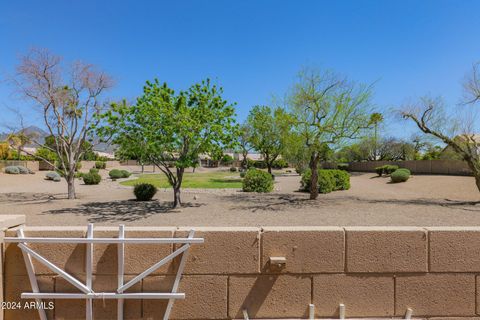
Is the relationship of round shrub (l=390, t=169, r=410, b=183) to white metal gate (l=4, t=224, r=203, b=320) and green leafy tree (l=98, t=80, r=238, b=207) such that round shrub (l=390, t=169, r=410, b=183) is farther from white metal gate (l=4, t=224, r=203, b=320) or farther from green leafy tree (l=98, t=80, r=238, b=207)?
white metal gate (l=4, t=224, r=203, b=320)

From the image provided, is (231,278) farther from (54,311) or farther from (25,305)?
(25,305)

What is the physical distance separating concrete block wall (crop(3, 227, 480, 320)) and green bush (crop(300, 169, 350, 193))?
1772cm

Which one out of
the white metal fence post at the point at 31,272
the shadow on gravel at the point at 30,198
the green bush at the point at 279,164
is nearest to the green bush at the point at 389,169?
the green bush at the point at 279,164

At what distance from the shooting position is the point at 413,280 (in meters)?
3.28

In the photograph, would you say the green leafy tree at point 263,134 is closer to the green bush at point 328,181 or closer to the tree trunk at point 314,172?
the green bush at point 328,181

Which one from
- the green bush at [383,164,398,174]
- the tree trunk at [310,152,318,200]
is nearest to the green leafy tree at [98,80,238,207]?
the tree trunk at [310,152,318,200]

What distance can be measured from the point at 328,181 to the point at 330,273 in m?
18.5

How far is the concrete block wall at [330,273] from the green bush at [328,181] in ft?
58.1

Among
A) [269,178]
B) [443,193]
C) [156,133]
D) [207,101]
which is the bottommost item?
[443,193]

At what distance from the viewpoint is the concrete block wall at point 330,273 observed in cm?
323

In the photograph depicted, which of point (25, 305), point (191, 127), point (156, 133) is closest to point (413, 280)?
point (25, 305)

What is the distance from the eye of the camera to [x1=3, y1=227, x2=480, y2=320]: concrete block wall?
3.23 m

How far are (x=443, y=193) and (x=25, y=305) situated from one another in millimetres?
27468

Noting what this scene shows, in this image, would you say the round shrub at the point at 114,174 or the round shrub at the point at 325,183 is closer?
the round shrub at the point at 325,183
